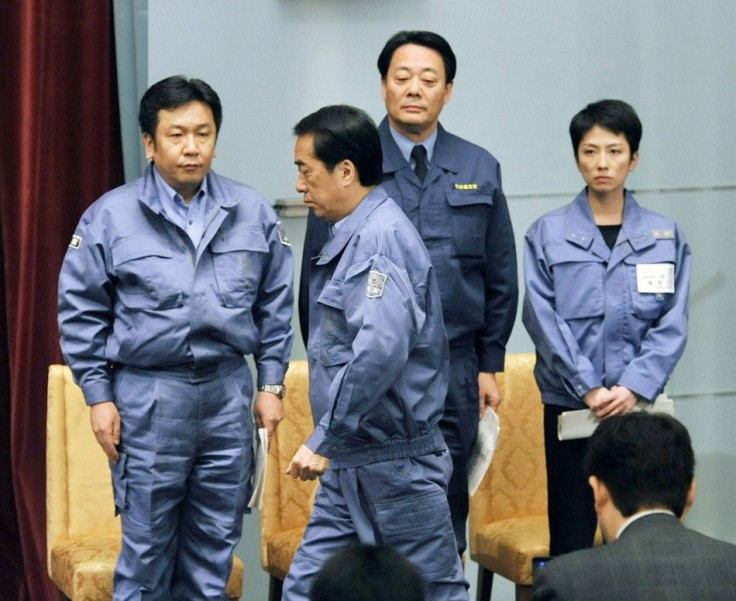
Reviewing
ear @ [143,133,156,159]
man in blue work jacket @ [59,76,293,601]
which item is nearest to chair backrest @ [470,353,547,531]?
man in blue work jacket @ [59,76,293,601]

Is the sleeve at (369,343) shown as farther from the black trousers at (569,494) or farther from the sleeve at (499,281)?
the black trousers at (569,494)

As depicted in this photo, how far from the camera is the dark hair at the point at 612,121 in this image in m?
3.67

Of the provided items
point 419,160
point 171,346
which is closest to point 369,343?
point 171,346

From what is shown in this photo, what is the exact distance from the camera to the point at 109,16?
13.4 ft

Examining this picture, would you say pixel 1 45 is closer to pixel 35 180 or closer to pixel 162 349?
pixel 35 180

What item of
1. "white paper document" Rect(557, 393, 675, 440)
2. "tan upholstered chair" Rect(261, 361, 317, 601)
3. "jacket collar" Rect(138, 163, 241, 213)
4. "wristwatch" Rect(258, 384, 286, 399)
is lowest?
"tan upholstered chair" Rect(261, 361, 317, 601)

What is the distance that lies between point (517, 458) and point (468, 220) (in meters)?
0.84

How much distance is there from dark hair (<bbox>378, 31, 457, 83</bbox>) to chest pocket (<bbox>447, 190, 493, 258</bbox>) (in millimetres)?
330

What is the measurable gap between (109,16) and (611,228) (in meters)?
1.61

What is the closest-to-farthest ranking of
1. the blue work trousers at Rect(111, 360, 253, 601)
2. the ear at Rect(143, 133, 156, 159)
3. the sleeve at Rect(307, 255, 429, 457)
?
1. the sleeve at Rect(307, 255, 429, 457)
2. the blue work trousers at Rect(111, 360, 253, 601)
3. the ear at Rect(143, 133, 156, 159)

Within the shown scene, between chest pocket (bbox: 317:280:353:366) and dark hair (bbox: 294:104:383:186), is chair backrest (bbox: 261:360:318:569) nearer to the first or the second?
chest pocket (bbox: 317:280:353:366)

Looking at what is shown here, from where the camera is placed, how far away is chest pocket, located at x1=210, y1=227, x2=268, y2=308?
3.35 metres

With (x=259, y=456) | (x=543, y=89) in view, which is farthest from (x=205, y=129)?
(x=543, y=89)

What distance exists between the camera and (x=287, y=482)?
3844 millimetres
